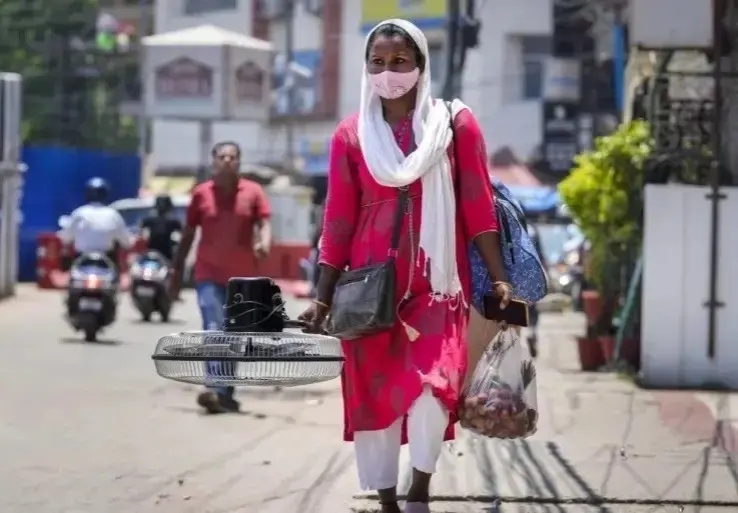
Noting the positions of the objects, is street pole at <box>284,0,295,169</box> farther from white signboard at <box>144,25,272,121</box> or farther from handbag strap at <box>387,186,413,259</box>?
handbag strap at <box>387,186,413,259</box>

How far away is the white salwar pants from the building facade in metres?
32.0

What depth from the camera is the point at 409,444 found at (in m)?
5.31

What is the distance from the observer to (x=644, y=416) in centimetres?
924

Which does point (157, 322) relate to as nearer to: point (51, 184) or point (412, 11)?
point (51, 184)

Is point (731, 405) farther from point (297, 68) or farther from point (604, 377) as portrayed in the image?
point (297, 68)

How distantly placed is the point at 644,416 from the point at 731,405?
0.82 m

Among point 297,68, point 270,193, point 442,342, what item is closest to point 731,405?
point 442,342

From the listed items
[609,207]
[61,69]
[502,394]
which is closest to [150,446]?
[502,394]

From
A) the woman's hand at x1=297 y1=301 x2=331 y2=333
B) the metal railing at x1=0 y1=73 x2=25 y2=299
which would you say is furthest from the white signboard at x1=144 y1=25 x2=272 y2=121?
the woman's hand at x1=297 y1=301 x2=331 y2=333

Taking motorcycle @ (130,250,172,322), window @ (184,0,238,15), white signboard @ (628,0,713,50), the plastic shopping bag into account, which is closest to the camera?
the plastic shopping bag

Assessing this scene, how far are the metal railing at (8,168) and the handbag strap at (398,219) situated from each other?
15595mm

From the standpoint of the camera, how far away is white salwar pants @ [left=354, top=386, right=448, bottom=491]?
5207 mm

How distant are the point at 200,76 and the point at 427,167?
33097 mm

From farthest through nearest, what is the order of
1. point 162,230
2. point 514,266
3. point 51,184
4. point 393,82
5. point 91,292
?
point 51,184, point 162,230, point 91,292, point 514,266, point 393,82
